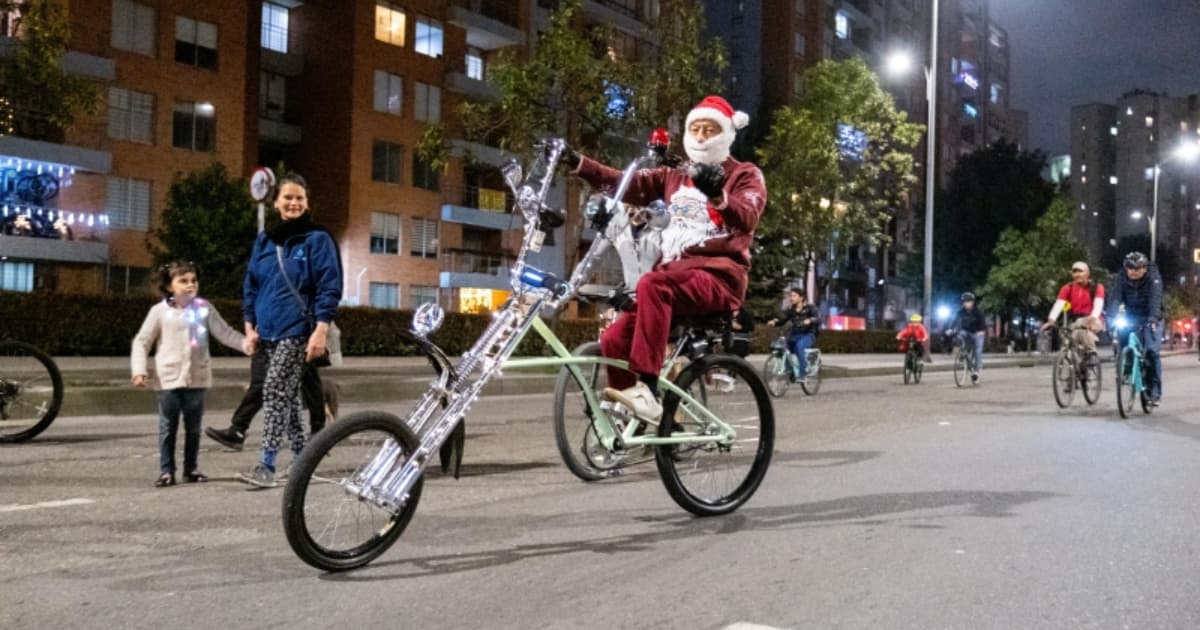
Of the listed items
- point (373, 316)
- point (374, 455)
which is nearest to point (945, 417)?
point (374, 455)

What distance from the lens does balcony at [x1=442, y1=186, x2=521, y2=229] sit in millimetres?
40969

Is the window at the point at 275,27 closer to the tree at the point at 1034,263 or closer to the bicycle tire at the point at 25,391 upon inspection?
the bicycle tire at the point at 25,391

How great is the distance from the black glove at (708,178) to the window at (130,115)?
3024 cm

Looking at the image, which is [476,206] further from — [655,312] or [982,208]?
[655,312]

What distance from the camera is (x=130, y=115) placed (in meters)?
31.5

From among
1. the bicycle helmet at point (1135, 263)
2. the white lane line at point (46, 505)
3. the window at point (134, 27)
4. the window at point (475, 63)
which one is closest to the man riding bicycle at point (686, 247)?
the white lane line at point (46, 505)

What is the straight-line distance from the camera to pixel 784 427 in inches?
421

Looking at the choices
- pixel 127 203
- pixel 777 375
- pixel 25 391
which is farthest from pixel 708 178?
pixel 127 203

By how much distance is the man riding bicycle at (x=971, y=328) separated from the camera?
19359 mm

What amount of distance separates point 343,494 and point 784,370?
13.1 meters

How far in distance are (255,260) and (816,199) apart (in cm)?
3587

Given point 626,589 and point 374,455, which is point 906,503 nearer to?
point 626,589

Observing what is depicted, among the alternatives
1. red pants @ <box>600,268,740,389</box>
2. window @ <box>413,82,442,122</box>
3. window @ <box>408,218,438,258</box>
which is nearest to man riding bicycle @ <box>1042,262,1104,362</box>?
red pants @ <box>600,268,740,389</box>

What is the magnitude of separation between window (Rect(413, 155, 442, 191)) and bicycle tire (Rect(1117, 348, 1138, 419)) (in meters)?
30.9
